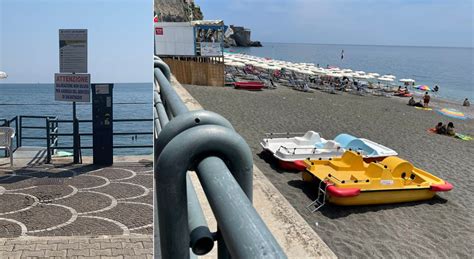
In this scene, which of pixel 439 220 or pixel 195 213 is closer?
pixel 195 213

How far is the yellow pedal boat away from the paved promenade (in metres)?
3.03

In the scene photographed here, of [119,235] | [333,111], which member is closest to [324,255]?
[119,235]

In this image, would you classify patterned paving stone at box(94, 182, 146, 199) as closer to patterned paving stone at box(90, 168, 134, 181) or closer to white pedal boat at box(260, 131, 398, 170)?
patterned paving stone at box(90, 168, 134, 181)

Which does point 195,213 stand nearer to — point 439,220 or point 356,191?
point 356,191

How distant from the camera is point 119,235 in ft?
13.7

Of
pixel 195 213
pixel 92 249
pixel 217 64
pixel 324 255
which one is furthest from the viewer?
pixel 217 64

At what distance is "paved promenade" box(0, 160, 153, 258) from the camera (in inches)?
148

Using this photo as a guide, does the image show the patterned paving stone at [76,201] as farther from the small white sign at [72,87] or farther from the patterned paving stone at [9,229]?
the small white sign at [72,87]

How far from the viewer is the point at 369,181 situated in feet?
24.5

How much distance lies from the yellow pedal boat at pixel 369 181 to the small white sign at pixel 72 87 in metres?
4.11

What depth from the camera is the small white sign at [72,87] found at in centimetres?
444

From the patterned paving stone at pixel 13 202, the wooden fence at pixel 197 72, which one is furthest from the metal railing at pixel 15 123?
the wooden fence at pixel 197 72

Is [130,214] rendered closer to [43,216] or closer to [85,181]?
[43,216]

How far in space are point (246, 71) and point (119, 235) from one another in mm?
25566
